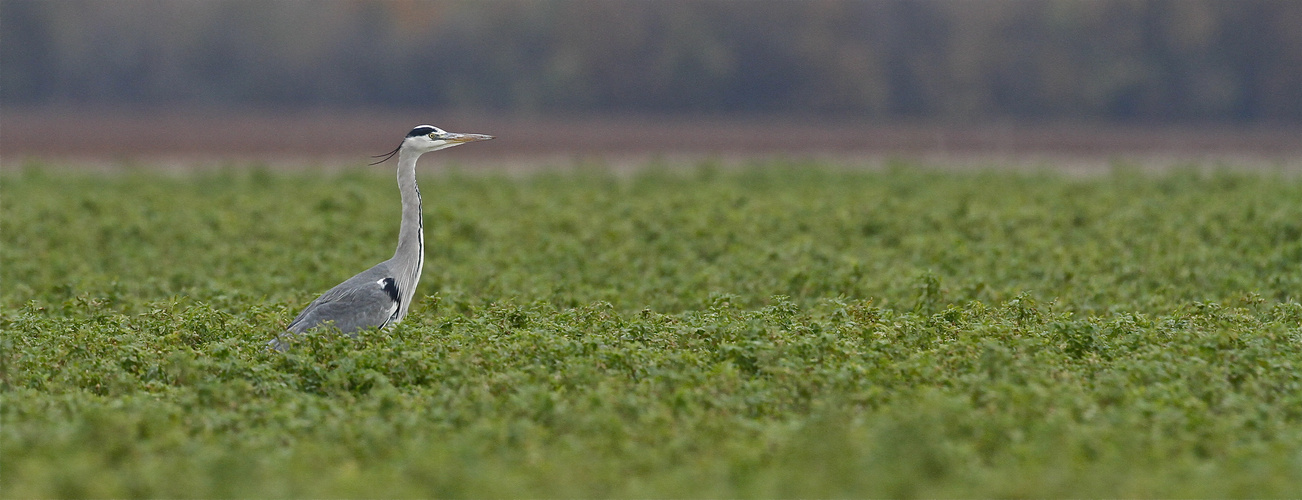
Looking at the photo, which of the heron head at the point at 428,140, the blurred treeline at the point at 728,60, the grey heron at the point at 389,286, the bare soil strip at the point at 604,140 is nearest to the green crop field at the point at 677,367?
the grey heron at the point at 389,286

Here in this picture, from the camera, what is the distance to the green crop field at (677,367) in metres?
6.72

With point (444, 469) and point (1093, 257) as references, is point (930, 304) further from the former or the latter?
point (444, 469)

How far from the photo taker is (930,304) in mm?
11938

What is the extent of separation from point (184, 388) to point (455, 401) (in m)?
1.77

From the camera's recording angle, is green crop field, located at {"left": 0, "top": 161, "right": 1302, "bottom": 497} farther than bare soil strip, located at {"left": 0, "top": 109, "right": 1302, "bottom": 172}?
No

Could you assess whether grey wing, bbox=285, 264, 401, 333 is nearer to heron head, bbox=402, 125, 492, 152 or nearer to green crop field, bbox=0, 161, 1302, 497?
green crop field, bbox=0, 161, 1302, 497

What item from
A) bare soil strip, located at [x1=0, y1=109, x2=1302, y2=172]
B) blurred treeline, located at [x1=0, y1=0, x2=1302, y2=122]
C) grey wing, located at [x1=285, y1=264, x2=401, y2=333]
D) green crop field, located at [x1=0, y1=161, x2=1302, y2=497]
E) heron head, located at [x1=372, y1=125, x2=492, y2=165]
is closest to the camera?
green crop field, located at [x1=0, y1=161, x2=1302, y2=497]

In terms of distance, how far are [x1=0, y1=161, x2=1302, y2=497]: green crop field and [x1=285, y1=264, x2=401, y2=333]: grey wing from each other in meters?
0.29

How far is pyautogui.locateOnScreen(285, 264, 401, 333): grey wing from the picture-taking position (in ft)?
33.5

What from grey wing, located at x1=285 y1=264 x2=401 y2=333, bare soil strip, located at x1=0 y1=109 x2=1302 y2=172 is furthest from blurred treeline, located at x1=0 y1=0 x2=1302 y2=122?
grey wing, located at x1=285 y1=264 x2=401 y2=333

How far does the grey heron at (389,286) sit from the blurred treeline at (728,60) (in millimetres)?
57446

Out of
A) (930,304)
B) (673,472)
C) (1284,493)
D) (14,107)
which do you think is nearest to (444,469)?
(673,472)

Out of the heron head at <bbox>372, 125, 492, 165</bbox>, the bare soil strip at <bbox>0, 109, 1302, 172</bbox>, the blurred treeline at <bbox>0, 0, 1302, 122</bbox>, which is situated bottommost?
the bare soil strip at <bbox>0, 109, 1302, 172</bbox>

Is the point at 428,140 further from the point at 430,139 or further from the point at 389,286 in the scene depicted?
the point at 389,286
